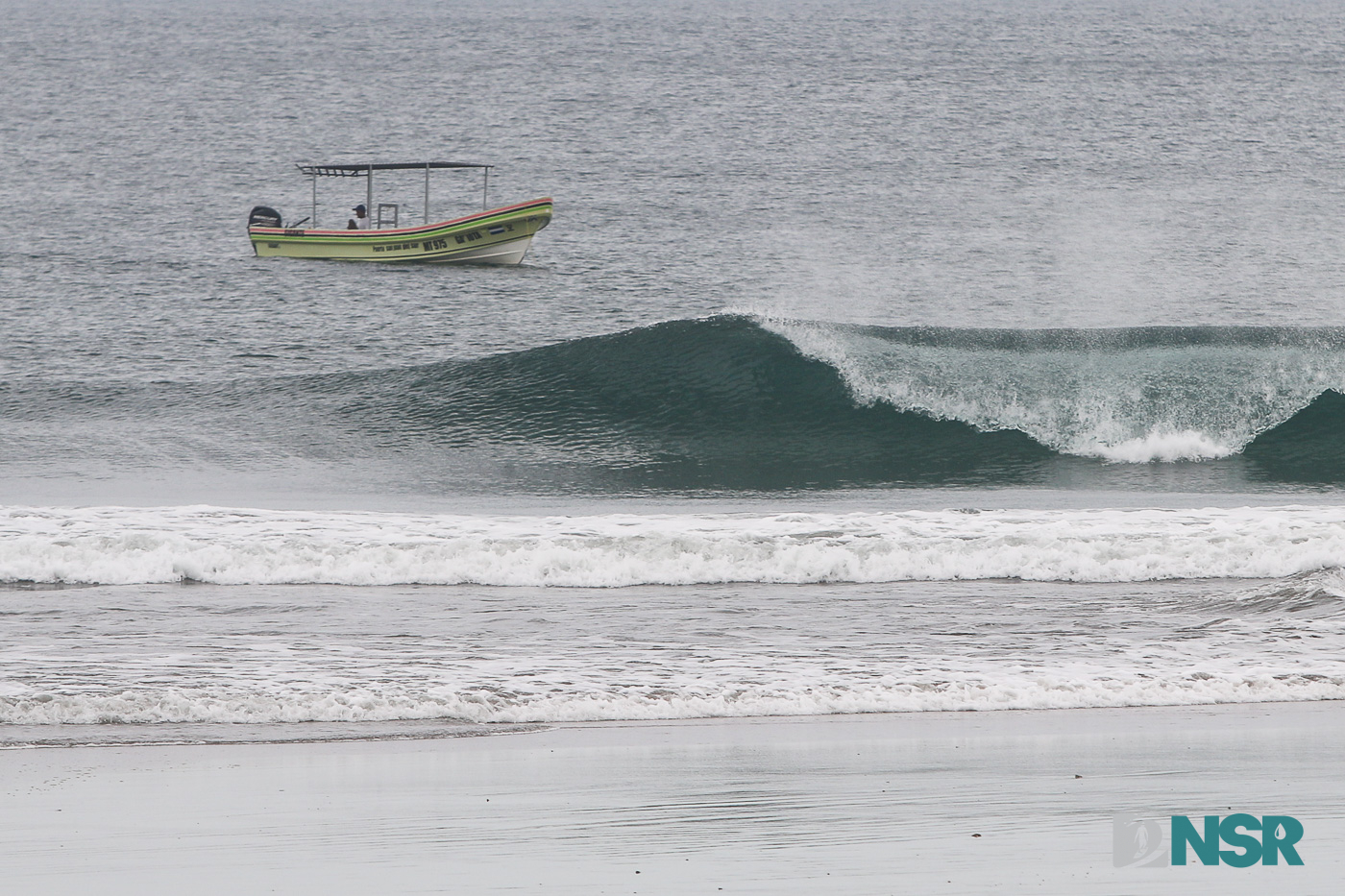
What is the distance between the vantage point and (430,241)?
3033 centimetres

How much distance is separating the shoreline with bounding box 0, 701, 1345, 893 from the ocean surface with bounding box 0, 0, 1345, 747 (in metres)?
0.52

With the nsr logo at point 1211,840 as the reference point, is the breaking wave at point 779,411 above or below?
above

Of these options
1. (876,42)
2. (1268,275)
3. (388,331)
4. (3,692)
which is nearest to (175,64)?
(876,42)

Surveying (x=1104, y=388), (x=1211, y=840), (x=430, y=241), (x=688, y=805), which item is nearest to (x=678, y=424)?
(x=1104, y=388)

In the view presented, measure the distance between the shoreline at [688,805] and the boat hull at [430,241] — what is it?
→ 26235 millimetres

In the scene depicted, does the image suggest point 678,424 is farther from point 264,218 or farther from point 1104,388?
point 264,218

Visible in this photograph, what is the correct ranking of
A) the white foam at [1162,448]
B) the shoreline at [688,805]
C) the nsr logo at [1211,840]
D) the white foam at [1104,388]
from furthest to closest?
the white foam at [1104,388] < the white foam at [1162,448] < the nsr logo at [1211,840] < the shoreline at [688,805]

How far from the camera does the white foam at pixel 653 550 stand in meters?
9.32

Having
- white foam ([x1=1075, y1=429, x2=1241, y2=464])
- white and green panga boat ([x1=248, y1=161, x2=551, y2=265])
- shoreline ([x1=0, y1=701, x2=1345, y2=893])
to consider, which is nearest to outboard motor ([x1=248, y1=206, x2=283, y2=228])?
white and green panga boat ([x1=248, y1=161, x2=551, y2=265])

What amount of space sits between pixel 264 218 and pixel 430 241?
16.5 feet

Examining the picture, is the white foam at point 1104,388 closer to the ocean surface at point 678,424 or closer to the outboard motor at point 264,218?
the ocean surface at point 678,424

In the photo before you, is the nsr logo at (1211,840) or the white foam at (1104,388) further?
the white foam at (1104,388)

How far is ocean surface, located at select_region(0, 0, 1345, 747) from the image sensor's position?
6.55 meters

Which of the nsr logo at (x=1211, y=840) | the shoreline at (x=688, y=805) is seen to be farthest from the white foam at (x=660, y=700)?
the nsr logo at (x=1211, y=840)
